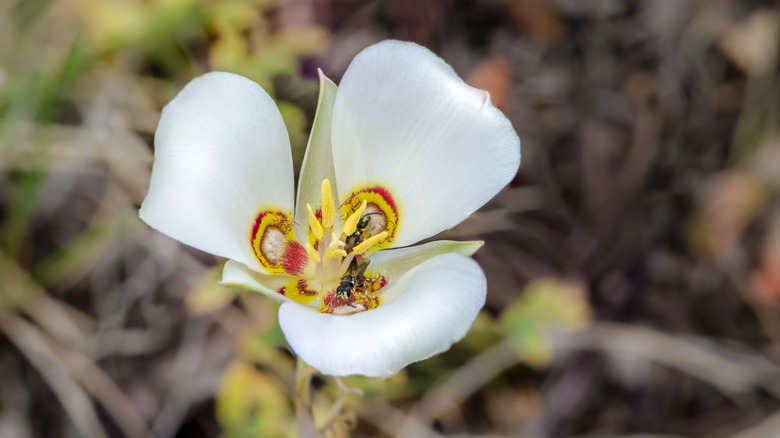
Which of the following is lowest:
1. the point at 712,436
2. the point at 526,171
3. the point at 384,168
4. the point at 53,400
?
the point at 712,436

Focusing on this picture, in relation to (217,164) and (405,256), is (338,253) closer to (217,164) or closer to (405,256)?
(405,256)

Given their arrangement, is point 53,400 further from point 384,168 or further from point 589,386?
point 589,386

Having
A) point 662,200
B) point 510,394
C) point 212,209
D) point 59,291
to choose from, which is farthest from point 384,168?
point 662,200

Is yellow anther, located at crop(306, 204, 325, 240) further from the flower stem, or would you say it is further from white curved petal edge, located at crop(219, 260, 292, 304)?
the flower stem

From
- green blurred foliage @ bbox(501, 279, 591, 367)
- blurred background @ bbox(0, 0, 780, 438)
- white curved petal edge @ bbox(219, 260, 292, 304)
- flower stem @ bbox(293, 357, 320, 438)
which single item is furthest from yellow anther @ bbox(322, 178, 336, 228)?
green blurred foliage @ bbox(501, 279, 591, 367)

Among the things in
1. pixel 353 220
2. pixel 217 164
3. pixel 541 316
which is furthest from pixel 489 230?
pixel 217 164

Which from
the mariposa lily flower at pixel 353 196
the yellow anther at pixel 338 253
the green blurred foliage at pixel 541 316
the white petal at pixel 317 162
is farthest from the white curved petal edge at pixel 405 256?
the green blurred foliage at pixel 541 316
